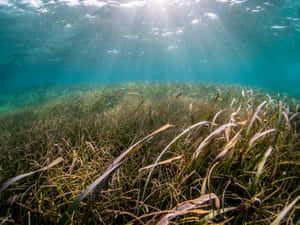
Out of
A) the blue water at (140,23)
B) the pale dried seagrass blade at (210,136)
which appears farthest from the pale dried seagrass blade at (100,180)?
the blue water at (140,23)

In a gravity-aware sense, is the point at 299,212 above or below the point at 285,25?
below

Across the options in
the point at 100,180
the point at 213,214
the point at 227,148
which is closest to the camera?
the point at 100,180

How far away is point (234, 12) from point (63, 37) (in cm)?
2634

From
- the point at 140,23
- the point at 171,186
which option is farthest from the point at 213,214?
the point at 140,23

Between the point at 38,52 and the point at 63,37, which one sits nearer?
the point at 63,37

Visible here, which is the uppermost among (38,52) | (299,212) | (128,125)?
(38,52)

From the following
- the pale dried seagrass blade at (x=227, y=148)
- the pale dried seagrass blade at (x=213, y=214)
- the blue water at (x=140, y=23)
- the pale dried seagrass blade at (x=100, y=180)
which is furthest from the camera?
the blue water at (x=140, y=23)

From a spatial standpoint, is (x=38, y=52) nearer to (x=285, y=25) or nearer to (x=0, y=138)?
(x=0, y=138)

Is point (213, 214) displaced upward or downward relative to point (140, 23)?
downward

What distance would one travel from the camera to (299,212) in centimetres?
114

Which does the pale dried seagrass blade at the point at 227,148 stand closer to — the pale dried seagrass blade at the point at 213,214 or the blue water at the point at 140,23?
the pale dried seagrass blade at the point at 213,214

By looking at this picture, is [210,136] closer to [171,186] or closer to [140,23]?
[171,186]

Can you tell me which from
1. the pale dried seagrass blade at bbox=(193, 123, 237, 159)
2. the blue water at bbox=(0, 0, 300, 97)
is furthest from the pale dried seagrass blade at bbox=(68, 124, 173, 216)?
the blue water at bbox=(0, 0, 300, 97)

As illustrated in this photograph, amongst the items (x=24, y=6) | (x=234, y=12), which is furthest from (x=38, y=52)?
(x=234, y=12)
